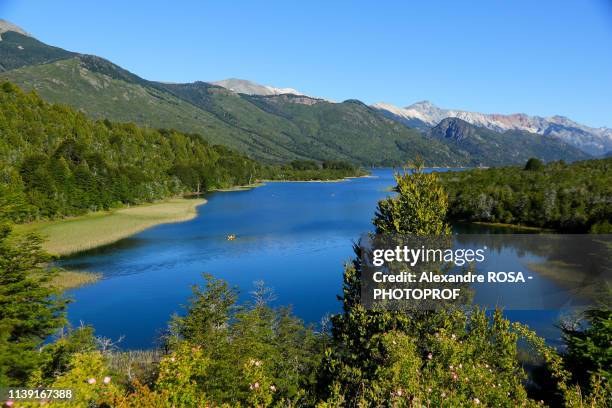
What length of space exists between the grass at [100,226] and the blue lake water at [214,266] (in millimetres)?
4067

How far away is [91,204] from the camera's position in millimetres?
113875

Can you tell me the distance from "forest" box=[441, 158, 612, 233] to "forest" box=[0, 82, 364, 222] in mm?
100405

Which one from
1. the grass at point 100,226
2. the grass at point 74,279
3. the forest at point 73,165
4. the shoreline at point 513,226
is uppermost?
the forest at point 73,165

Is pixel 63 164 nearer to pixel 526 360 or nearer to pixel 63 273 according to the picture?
pixel 63 273

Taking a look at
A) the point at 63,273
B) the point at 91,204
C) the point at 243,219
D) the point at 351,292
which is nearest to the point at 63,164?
the point at 91,204

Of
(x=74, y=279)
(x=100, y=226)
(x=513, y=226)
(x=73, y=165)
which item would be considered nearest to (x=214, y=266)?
(x=74, y=279)

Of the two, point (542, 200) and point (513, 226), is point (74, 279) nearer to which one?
point (513, 226)

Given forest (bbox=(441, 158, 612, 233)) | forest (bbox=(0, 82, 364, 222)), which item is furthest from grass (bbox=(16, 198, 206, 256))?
forest (bbox=(441, 158, 612, 233))

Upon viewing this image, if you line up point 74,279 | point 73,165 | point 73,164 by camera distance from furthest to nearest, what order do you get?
point 73,164 → point 73,165 → point 74,279

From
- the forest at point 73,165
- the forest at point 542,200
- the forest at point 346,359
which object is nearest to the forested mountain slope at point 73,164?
the forest at point 73,165

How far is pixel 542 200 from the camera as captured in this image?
102m

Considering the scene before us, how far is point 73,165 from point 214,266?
8431 cm

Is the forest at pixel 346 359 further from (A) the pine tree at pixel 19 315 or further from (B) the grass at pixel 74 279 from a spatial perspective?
(B) the grass at pixel 74 279

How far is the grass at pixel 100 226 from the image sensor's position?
76.1 metres
